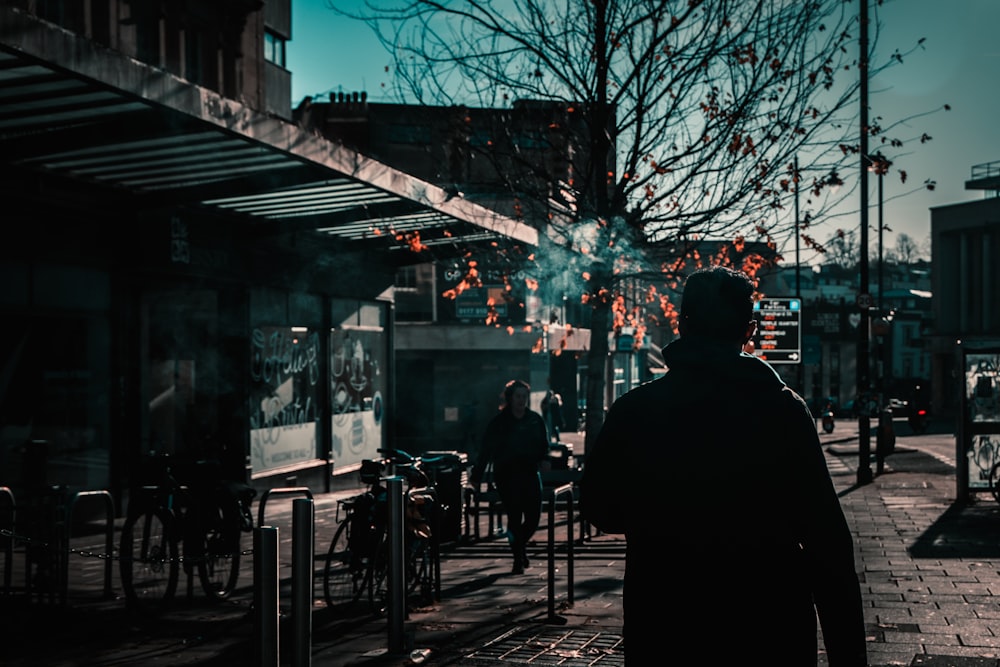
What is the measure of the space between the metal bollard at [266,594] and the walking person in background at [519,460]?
Answer: 5516 mm

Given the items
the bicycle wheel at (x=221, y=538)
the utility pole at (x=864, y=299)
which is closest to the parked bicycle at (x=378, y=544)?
the bicycle wheel at (x=221, y=538)

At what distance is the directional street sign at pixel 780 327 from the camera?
58.3 ft

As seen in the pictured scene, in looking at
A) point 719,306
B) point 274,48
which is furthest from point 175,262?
point 274,48

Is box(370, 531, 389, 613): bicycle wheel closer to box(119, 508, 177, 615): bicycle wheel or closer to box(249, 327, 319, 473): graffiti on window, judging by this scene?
box(119, 508, 177, 615): bicycle wheel

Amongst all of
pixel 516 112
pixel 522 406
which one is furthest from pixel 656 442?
pixel 516 112

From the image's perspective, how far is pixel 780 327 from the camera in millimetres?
17875

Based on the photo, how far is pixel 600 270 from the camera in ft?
47.6

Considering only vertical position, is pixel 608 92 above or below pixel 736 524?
above

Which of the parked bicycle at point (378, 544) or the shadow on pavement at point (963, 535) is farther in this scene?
the shadow on pavement at point (963, 535)

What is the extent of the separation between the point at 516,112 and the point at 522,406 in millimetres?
5600

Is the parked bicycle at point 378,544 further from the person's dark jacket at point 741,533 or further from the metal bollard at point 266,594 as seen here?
the person's dark jacket at point 741,533

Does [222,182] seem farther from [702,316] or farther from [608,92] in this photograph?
[702,316]

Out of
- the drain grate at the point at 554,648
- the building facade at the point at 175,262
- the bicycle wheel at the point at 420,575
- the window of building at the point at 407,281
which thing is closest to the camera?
the drain grate at the point at 554,648

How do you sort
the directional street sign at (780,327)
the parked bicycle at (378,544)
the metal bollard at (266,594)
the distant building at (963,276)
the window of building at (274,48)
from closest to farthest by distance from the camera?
the metal bollard at (266,594) → the parked bicycle at (378,544) → the directional street sign at (780,327) → the window of building at (274,48) → the distant building at (963,276)
